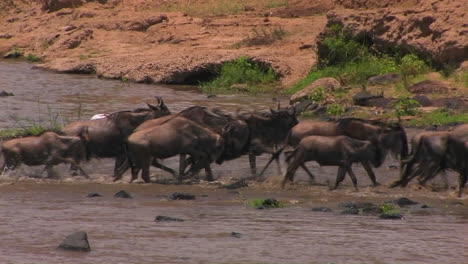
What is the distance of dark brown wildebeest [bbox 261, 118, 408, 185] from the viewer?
41.9 feet

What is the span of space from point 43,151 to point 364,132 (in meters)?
3.83

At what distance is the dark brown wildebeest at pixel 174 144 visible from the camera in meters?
12.7

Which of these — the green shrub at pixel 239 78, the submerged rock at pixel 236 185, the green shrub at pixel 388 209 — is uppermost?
the green shrub at pixel 388 209

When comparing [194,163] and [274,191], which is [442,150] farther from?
[194,163]

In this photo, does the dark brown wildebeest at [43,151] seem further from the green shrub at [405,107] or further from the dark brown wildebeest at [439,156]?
the green shrub at [405,107]

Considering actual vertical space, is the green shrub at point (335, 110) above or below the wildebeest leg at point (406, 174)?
below

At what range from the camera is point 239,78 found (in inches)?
854

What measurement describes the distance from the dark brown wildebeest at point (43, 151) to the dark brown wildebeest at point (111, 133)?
0.29m

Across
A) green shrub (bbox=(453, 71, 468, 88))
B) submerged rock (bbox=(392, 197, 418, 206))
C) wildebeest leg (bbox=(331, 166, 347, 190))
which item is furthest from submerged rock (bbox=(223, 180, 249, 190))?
green shrub (bbox=(453, 71, 468, 88))

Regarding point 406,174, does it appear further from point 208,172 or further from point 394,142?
point 208,172

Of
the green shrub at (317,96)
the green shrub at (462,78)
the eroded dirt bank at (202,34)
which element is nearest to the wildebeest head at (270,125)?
the green shrub at (317,96)

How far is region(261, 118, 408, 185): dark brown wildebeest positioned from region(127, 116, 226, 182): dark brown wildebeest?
2.48ft

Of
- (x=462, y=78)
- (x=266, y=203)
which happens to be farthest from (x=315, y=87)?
(x=266, y=203)

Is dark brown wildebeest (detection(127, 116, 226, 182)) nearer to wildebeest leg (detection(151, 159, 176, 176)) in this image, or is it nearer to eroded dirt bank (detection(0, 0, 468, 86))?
wildebeest leg (detection(151, 159, 176, 176))
